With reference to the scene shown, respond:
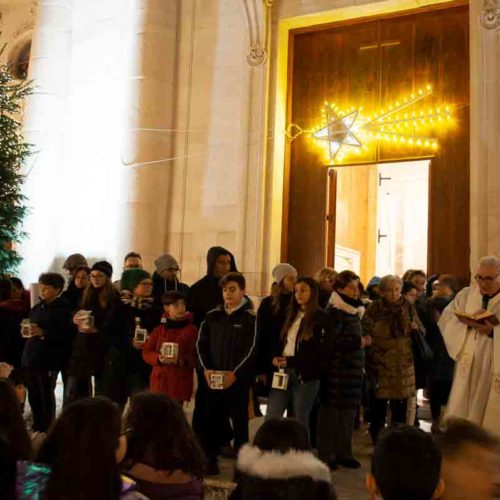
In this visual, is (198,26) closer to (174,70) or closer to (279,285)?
(174,70)

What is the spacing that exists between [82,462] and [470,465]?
1.57 m

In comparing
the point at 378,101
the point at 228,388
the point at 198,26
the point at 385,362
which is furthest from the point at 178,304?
the point at 198,26

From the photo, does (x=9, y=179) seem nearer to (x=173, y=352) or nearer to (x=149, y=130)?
(x=149, y=130)

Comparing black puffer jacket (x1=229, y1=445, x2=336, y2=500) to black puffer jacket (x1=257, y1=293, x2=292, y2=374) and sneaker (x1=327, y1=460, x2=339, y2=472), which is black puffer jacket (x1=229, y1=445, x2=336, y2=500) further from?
black puffer jacket (x1=257, y1=293, x2=292, y2=374)

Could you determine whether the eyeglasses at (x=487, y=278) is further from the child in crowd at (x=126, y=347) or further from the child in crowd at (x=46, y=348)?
the child in crowd at (x=46, y=348)

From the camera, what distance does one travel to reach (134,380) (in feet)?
22.4

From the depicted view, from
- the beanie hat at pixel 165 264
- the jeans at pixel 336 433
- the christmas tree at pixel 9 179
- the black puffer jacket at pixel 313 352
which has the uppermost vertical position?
the christmas tree at pixel 9 179

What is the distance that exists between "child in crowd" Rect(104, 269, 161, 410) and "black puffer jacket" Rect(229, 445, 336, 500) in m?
3.95

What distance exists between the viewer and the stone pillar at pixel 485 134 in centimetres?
862

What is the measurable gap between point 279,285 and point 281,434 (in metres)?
4.01

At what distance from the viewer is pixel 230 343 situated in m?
5.90

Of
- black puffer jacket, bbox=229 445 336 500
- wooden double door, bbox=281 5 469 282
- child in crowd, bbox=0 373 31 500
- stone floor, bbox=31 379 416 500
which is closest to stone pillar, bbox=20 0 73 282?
wooden double door, bbox=281 5 469 282

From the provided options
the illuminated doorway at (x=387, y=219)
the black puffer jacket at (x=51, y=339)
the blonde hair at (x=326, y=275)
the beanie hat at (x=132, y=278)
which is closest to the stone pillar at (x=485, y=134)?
the blonde hair at (x=326, y=275)

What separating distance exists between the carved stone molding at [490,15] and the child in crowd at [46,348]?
6.46 meters
